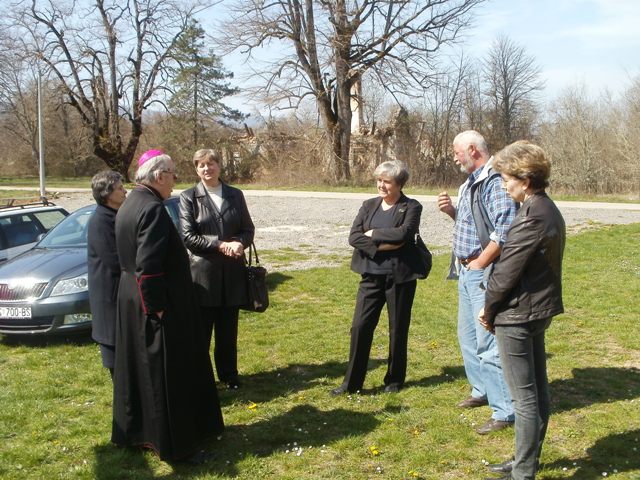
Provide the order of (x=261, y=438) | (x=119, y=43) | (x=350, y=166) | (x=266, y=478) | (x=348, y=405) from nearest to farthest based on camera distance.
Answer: (x=266, y=478) → (x=261, y=438) → (x=348, y=405) → (x=350, y=166) → (x=119, y=43)

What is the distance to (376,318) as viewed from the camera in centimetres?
550

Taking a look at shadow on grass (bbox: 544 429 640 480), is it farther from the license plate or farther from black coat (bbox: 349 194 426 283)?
the license plate

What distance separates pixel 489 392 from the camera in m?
4.75

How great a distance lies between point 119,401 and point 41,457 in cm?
73

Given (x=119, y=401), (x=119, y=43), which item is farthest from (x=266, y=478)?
(x=119, y=43)

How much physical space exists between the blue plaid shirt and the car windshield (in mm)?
5252

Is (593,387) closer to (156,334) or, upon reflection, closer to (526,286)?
(526,286)

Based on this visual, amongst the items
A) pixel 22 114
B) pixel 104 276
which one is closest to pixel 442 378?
pixel 104 276

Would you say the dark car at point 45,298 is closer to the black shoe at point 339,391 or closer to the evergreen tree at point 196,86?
the black shoe at point 339,391

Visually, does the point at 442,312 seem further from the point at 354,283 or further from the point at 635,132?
the point at 635,132

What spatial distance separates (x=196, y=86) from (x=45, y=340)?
1610 inches

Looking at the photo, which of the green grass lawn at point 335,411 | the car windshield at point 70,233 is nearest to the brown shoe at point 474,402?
the green grass lawn at point 335,411

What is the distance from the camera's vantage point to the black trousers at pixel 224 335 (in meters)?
5.66

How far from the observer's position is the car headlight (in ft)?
24.0
